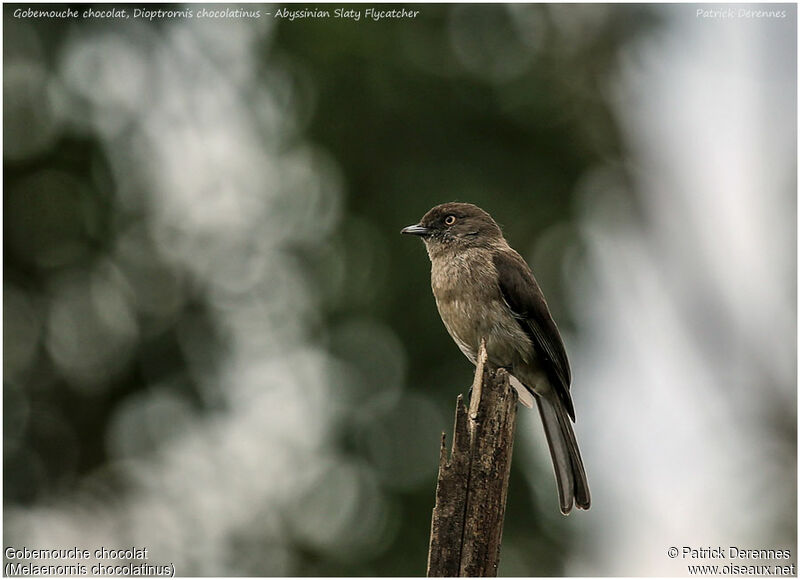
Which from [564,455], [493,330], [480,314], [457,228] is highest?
[457,228]

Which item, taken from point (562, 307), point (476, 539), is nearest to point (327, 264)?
point (562, 307)

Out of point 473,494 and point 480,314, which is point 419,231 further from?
point 473,494

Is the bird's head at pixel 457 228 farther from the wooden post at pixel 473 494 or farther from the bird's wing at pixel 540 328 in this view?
the wooden post at pixel 473 494

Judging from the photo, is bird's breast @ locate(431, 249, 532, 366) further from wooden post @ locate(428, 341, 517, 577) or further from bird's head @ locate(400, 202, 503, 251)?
wooden post @ locate(428, 341, 517, 577)

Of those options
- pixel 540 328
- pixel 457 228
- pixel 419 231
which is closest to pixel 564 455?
pixel 540 328

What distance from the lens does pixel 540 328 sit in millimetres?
6715

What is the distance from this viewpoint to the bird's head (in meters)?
7.18

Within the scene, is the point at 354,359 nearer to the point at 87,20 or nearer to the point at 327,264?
the point at 327,264

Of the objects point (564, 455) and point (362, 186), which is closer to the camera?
point (564, 455)

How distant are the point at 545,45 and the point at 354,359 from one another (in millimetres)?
4178

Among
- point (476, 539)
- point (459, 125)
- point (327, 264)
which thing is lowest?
point (476, 539)

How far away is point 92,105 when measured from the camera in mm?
11820

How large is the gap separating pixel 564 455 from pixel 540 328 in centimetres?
86

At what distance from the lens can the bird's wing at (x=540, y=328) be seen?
6680mm
